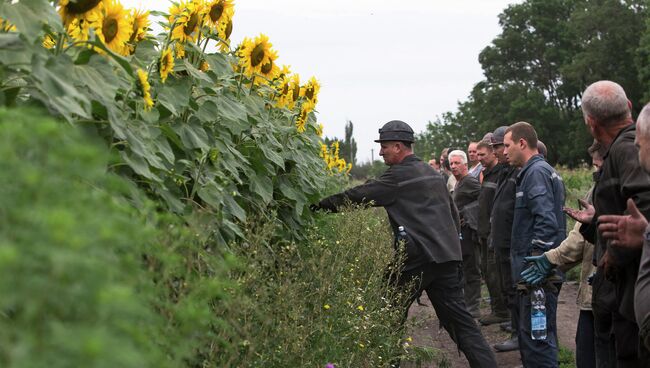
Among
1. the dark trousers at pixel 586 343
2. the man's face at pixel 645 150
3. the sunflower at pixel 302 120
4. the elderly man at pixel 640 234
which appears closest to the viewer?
the elderly man at pixel 640 234

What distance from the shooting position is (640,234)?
4.04 metres

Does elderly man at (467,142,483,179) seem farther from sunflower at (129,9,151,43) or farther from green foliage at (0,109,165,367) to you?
green foliage at (0,109,165,367)

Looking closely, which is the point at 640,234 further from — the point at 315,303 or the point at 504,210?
the point at 504,210

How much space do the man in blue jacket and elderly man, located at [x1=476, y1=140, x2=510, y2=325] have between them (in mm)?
2289

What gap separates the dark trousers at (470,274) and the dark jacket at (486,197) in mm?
805

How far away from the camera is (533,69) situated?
63.7 m

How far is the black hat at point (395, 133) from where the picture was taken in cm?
727

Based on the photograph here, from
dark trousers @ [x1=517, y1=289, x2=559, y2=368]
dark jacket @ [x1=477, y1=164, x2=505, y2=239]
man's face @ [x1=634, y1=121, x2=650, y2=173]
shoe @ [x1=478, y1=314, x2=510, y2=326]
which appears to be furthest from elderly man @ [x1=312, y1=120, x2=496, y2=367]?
shoe @ [x1=478, y1=314, x2=510, y2=326]

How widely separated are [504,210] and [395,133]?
63.9 inches

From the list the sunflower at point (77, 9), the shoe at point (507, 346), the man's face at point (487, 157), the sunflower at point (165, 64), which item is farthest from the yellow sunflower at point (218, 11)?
the man's face at point (487, 157)

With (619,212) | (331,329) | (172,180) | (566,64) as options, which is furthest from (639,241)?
(566,64)

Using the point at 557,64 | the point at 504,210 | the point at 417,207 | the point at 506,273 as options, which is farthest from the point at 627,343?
the point at 557,64

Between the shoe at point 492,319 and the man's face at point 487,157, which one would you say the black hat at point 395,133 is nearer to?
the man's face at point 487,157

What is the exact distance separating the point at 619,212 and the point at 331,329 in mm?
1498
